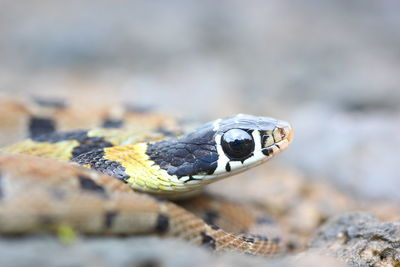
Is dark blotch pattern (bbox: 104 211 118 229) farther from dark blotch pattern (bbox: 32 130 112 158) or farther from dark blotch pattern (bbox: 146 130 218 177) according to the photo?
dark blotch pattern (bbox: 32 130 112 158)

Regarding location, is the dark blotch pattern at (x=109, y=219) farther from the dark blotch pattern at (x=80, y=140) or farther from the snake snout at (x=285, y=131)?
the snake snout at (x=285, y=131)

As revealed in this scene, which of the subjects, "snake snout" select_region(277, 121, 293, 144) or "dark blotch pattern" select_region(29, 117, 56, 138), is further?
"dark blotch pattern" select_region(29, 117, 56, 138)

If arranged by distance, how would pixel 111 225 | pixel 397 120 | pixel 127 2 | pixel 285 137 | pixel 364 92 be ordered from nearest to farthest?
1. pixel 111 225
2. pixel 285 137
3. pixel 397 120
4. pixel 364 92
5. pixel 127 2

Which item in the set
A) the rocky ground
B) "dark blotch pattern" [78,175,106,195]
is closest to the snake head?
the rocky ground

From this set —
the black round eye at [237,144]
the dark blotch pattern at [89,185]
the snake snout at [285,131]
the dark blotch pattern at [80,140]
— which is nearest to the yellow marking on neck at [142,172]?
the dark blotch pattern at [80,140]

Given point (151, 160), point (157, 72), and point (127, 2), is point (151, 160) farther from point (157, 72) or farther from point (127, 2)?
point (127, 2)

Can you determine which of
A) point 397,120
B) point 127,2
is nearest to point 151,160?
point 397,120

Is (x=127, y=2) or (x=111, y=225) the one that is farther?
(x=127, y=2)
